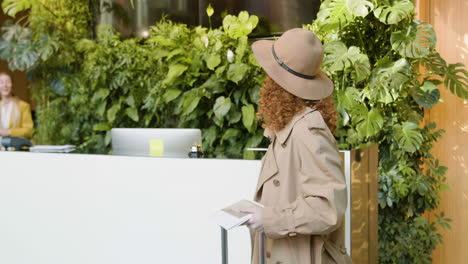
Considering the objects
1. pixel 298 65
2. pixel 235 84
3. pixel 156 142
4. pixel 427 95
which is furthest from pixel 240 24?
pixel 298 65

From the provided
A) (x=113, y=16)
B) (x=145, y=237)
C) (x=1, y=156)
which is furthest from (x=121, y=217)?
(x=113, y=16)

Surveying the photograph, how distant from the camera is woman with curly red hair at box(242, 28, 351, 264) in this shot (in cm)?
151

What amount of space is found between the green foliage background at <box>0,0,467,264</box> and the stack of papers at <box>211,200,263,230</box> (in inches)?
36.3

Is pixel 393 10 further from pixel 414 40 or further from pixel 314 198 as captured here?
pixel 314 198

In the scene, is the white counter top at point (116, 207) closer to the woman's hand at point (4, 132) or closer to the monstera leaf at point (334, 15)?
the monstera leaf at point (334, 15)

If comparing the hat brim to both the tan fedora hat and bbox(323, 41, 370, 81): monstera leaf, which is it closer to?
the tan fedora hat

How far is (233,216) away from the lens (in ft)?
5.17

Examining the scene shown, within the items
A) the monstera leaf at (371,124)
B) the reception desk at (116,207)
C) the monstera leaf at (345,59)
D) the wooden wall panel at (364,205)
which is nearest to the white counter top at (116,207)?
the reception desk at (116,207)

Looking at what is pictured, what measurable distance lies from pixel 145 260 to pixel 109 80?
11.4ft

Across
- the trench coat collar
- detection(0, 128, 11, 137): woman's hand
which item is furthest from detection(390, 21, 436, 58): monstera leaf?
detection(0, 128, 11, 137): woman's hand

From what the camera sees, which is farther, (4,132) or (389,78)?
(4,132)

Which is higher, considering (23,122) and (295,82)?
(295,82)

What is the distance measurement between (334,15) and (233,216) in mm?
2631

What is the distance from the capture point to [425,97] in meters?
3.71
